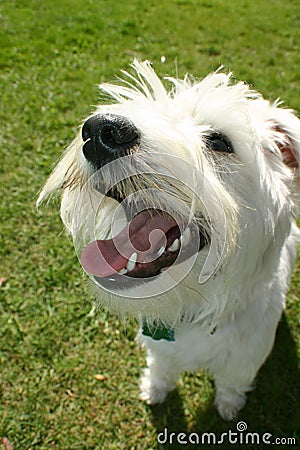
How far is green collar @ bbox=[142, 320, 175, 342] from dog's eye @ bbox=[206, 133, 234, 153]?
100cm

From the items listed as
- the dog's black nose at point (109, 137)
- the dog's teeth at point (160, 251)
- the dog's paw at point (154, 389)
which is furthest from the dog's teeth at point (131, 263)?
the dog's paw at point (154, 389)

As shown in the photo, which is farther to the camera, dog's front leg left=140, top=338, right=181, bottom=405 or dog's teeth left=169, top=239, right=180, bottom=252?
dog's front leg left=140, top=338, right=181, bottom=405

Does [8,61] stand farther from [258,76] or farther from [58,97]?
[258,76]

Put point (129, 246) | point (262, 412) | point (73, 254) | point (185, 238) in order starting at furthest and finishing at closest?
1. point (73, 254)
2. point (262, 412)
3. point (129, 246)
4. point (185, 238)

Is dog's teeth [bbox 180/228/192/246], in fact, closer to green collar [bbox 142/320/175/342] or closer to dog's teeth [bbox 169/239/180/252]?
dog's teeth [bbox 169/239/180/252]

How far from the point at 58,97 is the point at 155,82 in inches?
154

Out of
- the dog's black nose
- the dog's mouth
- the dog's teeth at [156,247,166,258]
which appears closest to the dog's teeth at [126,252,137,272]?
the dog's mouth

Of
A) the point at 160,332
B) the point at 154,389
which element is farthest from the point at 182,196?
the point at 154,389

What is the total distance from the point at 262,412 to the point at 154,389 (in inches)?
32.9

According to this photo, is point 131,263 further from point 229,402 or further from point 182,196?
point 229,402

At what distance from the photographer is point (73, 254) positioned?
419cm

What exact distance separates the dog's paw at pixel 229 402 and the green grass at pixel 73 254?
0.08 meters

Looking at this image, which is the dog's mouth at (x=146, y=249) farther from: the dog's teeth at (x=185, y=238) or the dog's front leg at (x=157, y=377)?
the dog's front leg at (x=157, y=377)

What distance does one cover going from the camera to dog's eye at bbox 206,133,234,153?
2.00 metres
